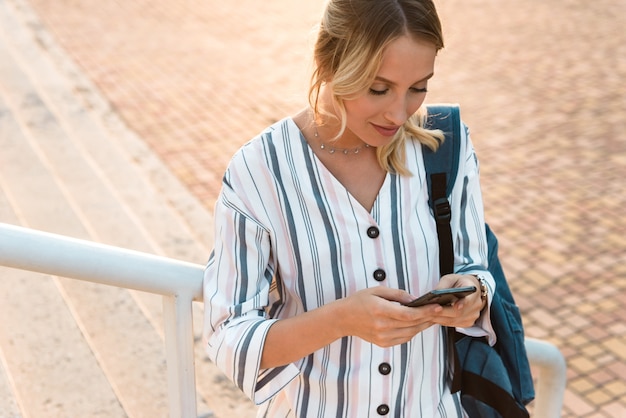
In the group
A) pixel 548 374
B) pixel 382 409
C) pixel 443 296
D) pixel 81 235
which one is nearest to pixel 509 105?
pixel 81 235

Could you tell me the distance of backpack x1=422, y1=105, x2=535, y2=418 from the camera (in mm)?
1875

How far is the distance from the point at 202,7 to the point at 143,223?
6.67 metres

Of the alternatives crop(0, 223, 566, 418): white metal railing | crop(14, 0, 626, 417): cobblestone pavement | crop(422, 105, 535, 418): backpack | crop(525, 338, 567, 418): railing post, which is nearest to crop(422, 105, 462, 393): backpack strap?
crop(422, 105, 535, 418): backpack

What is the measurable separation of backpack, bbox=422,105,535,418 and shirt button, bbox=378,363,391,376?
196mm

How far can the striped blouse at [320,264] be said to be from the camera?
1744 millimetres

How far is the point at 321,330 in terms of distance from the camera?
1.68 m

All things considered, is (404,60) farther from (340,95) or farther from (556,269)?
(556,269)

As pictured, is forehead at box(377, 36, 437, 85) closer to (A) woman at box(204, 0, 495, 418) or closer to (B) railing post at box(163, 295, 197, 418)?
(A) woman at box(204, 0, 495, 418)

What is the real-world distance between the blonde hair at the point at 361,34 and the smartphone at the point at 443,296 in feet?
1.44

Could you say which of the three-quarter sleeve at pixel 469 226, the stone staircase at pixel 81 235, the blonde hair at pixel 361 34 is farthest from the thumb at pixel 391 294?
the stone staircase at pixel 81 235

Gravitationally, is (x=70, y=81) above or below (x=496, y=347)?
below

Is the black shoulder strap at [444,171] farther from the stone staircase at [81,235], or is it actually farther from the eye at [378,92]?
the stone staircase at [81,235]

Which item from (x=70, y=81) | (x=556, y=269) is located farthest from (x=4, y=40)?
(x=556, y=269)

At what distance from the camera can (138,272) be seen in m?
1.72
